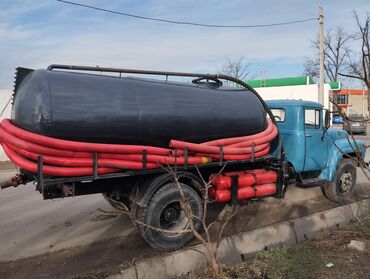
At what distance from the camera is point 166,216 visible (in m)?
6.03

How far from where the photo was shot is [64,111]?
499cm

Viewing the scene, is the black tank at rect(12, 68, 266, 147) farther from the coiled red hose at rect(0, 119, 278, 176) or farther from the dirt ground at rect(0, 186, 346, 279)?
the dirt ground at rect(0, 186, 346, 279)

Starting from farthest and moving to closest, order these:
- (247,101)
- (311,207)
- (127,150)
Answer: (311,207)
(247,101)
(127,150)

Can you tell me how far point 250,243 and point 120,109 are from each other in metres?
2.46

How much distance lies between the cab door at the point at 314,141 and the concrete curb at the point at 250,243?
112 cm

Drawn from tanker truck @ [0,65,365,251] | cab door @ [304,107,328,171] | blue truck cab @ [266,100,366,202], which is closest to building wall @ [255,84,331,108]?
blue truck cab @ [266,100,366,202]

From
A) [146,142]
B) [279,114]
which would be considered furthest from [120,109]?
[279,114]

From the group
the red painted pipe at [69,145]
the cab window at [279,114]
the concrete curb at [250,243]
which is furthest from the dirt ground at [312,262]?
the cab window at [279,114]

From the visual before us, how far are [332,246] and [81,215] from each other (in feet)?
14.3

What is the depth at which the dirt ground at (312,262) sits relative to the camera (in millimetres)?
4629

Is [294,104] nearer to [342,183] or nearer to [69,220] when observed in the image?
[342,183]

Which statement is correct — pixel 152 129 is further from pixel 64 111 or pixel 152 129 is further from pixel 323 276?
pixel 323 276

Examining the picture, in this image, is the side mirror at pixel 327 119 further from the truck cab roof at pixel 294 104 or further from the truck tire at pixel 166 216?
the truck tire at pixel 166 216

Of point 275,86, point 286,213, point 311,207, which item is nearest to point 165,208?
point 286,213
